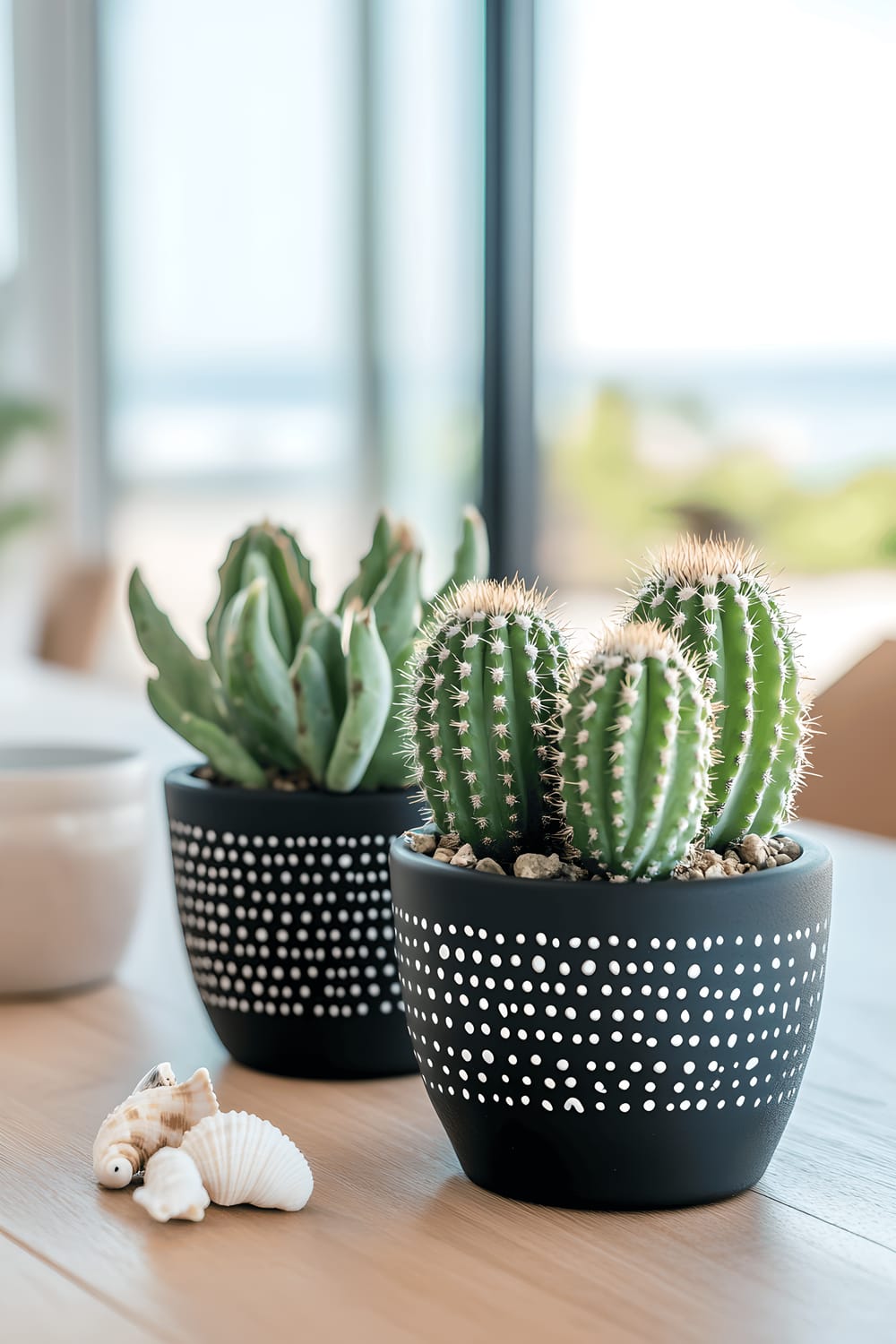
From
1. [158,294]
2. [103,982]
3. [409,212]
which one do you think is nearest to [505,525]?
[409,212]

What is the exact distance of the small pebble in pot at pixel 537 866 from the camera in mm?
518

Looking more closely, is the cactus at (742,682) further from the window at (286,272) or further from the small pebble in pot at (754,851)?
the window at (286,272)

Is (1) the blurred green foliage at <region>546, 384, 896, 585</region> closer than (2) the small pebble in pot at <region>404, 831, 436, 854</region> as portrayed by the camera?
No

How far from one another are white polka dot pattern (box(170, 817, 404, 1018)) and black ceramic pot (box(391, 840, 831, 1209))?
15 cm

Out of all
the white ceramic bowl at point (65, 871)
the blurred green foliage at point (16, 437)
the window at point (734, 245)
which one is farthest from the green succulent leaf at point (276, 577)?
the blurred green foliage at point (16, 437)

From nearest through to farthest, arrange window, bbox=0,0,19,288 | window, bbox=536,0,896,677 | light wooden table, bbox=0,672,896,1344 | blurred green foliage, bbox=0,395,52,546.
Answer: light wooden table, bbox=0,672,896,1344 → window, bbox=536,0,896,677 → window, bbox=0,0,19,288 → blurred green foliage, bbox=0,395,52,546

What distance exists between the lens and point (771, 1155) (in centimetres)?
54

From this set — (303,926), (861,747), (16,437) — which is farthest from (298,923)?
(16,437)

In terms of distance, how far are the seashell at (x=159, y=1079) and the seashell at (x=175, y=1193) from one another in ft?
0.15

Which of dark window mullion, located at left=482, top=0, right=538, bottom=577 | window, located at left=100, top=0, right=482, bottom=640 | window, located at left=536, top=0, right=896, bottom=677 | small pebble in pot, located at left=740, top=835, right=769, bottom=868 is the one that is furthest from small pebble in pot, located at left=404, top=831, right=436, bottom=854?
window, located at left=100, top=0, right=482, bottom=640

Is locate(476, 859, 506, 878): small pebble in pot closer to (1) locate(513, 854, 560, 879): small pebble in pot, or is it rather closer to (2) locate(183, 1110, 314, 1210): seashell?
(1) locate(513, 854, 560, 879): small pebble in pot

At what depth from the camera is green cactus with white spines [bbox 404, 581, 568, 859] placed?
1.72 ft

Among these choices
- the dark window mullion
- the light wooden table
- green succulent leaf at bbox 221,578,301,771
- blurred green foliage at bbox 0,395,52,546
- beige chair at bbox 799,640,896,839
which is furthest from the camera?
blurred green foliage at bbox 0,395,52,546

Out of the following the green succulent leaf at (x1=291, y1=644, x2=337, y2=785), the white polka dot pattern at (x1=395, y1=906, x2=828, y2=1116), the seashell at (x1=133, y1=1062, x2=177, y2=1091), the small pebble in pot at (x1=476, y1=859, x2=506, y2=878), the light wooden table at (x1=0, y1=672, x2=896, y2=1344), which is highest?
the green succulent leaf at (x1=291, y1=644, x2=337, y2=785)
